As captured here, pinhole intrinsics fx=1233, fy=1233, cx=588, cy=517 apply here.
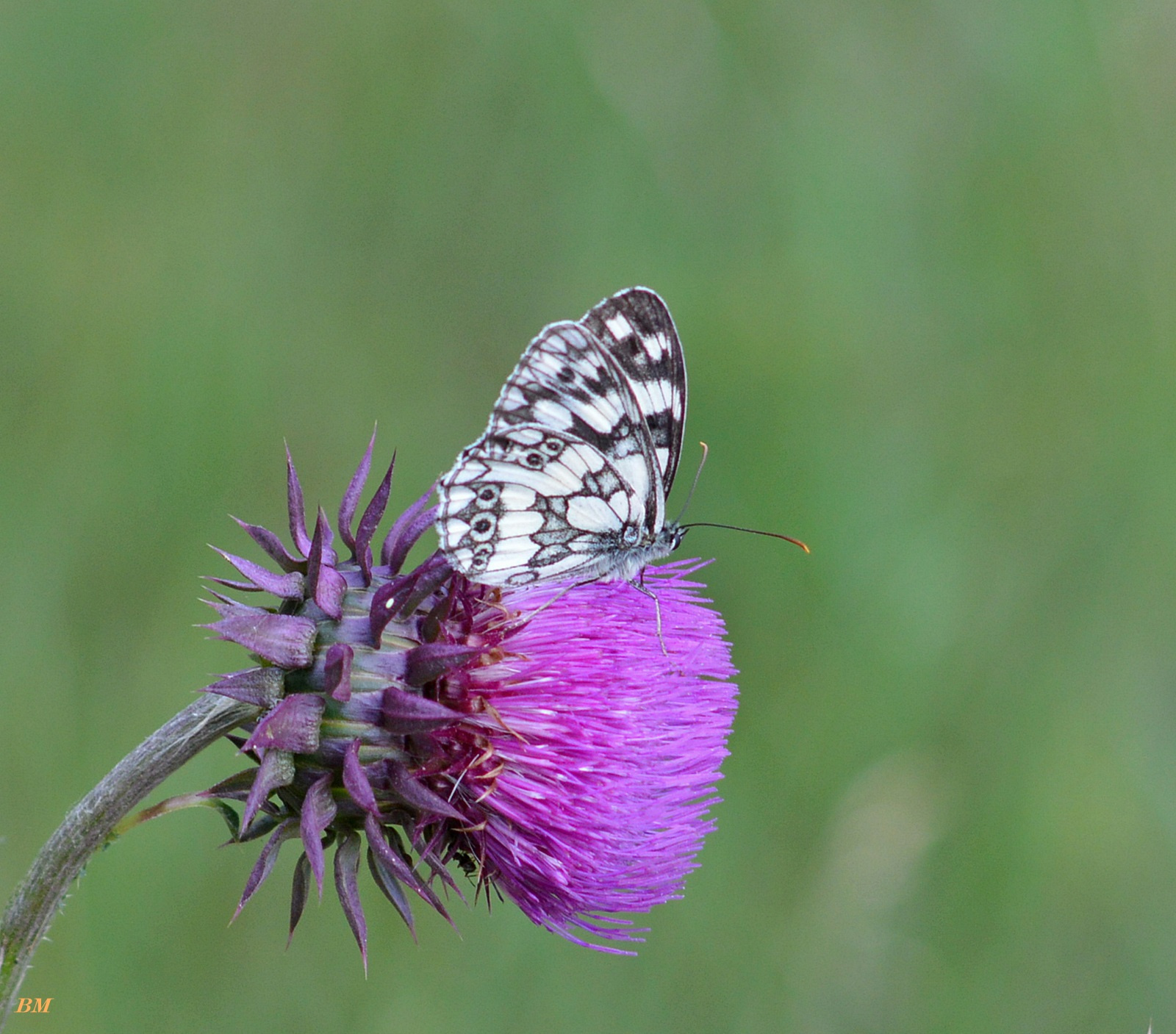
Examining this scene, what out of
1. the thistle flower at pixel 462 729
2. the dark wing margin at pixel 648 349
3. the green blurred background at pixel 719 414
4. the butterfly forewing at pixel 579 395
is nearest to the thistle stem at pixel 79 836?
the thistle flower at pixel 462 729

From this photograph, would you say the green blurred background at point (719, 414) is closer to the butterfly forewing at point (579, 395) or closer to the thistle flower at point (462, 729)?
the thistle flower at point (462, 729)

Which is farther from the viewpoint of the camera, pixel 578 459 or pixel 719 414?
pixel 719 414

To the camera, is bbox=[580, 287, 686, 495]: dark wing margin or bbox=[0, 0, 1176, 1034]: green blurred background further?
bbox=[0, 0, 1176, 1034]: green blurred background

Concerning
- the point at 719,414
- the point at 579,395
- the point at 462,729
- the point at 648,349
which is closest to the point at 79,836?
the point at 462,729

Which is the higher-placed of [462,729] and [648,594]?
[648,594]

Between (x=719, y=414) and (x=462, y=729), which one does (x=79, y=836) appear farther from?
(x=719, y=414)

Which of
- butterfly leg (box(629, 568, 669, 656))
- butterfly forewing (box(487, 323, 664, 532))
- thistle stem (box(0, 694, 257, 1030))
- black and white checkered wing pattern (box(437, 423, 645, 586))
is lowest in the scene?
thistle stem (box(0, 694, 257, 1030))

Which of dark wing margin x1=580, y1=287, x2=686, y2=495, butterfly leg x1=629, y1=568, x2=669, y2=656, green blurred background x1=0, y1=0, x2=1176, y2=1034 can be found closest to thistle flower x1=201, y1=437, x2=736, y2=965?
butterfly leg x1=629, y1=568, x2=669, y2=656

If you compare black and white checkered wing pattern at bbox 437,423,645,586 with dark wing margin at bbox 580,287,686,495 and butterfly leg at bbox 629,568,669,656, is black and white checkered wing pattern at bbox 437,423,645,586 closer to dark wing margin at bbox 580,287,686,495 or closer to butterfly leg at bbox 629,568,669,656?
butterfly leg at bbox 629,568,669,656
